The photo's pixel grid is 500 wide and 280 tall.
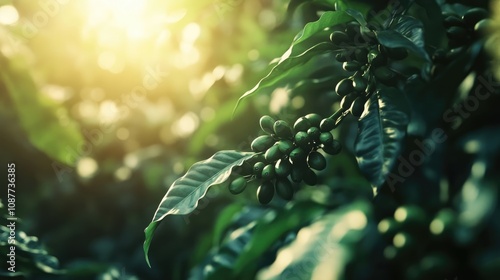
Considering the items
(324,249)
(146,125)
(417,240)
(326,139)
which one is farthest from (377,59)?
(146,125)

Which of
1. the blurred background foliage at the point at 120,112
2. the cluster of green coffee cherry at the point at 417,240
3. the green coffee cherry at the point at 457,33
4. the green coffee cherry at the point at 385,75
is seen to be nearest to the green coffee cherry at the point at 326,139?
the green coffee cherry at the point at 385,75

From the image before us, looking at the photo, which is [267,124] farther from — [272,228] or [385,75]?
[272,228]

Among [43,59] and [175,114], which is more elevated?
[43,59]

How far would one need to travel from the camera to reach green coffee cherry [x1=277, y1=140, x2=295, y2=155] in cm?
77

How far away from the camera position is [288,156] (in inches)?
31.0

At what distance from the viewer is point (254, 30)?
2.10 metres

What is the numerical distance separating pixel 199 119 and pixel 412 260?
0.93 m

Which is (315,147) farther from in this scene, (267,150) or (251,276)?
(251,276)

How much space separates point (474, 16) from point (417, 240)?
A: 0.91 m

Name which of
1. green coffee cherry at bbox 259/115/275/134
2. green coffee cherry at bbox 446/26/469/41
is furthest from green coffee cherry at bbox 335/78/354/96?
green coffee cherry at bbox 446/26/469/41

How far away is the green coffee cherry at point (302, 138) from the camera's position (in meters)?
0.77

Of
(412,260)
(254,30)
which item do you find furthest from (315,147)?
(254,30)

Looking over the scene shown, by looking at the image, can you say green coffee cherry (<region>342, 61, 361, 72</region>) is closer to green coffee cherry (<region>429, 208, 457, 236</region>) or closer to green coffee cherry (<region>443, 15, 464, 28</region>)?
green coffee cherry (<region>443, 15, 464, 28</region>)

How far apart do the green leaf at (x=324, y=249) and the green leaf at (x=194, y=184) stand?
1.52 ft
